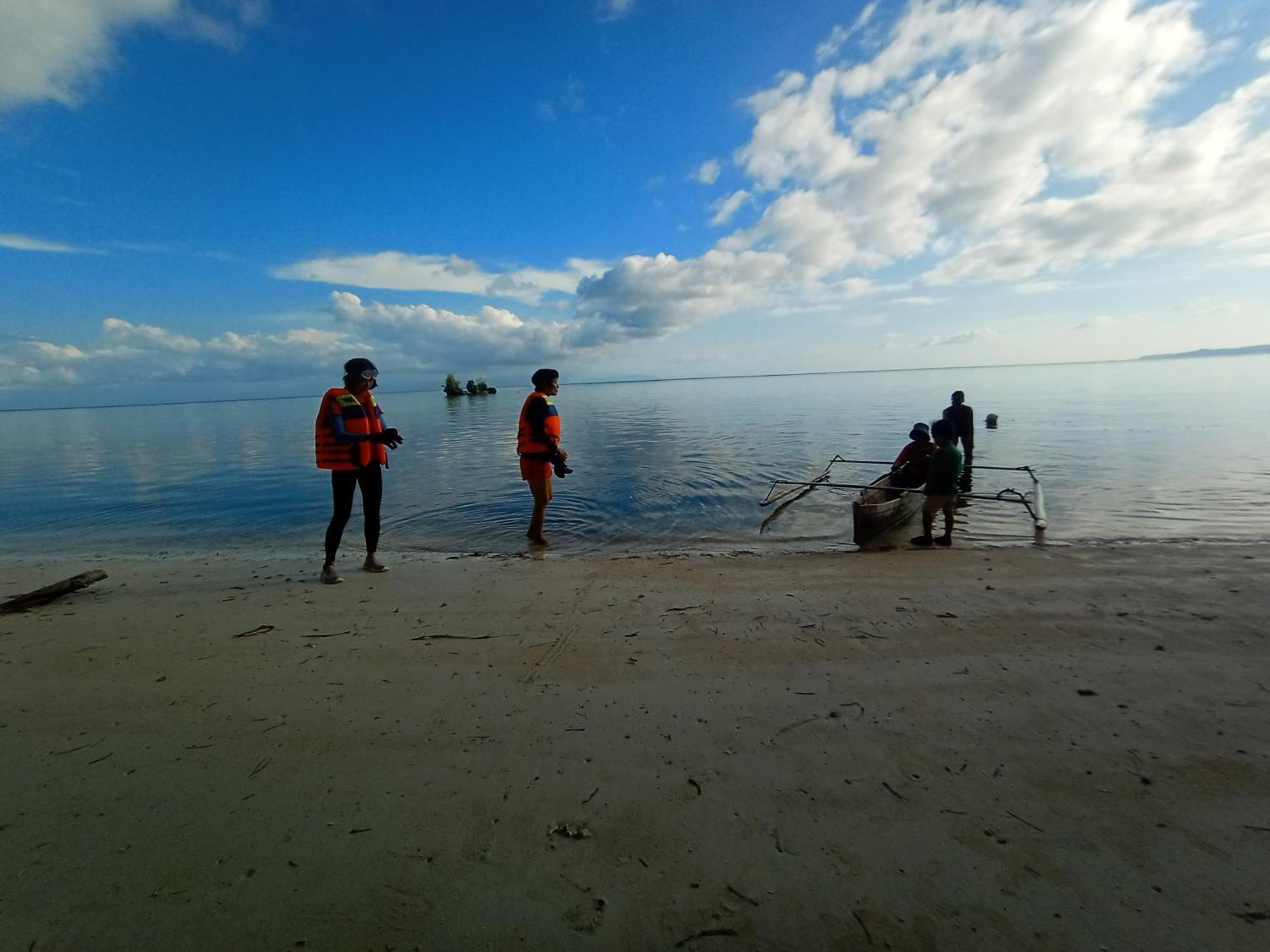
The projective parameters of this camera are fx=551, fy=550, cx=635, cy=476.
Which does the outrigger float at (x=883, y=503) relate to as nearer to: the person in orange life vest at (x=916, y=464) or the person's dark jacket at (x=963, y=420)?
the person in orange life vest at (x=916, y=464)

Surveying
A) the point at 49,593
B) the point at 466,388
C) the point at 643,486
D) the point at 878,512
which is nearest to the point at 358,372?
the point at 49,593

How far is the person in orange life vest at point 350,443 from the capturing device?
5.84m

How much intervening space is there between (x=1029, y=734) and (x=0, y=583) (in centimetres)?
1035

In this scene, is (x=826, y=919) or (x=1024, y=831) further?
(x=1024, y=831)

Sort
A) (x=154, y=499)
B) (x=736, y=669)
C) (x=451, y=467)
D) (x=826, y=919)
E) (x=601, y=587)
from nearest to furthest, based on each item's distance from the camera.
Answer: (x=826, y=919) < (x=736, y=669) < (x=601, y=587) < (x=154, y=499) < (x=451, y=467)

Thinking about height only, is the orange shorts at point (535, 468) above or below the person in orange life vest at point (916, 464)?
above

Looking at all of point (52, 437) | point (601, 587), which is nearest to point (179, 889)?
point (601, 587)

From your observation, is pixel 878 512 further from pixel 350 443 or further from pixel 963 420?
pixel 350 443

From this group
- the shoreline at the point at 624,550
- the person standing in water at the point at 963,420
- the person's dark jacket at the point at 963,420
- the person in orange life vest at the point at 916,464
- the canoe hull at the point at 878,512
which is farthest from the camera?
the person's dark jacket at the point at 963,420

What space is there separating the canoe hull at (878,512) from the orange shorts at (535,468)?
15.3ft

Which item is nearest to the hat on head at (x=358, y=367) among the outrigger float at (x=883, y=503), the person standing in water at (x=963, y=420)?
the outrigger float at (x=883, y=503)

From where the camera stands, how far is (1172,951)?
1.76 m

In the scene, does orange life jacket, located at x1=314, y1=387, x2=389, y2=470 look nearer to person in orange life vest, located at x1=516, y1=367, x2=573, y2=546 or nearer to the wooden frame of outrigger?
person in orange life vest, located at x1=516, y1=367, x2=573, y2=546

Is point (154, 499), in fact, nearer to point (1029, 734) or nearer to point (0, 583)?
point (0, 583)
